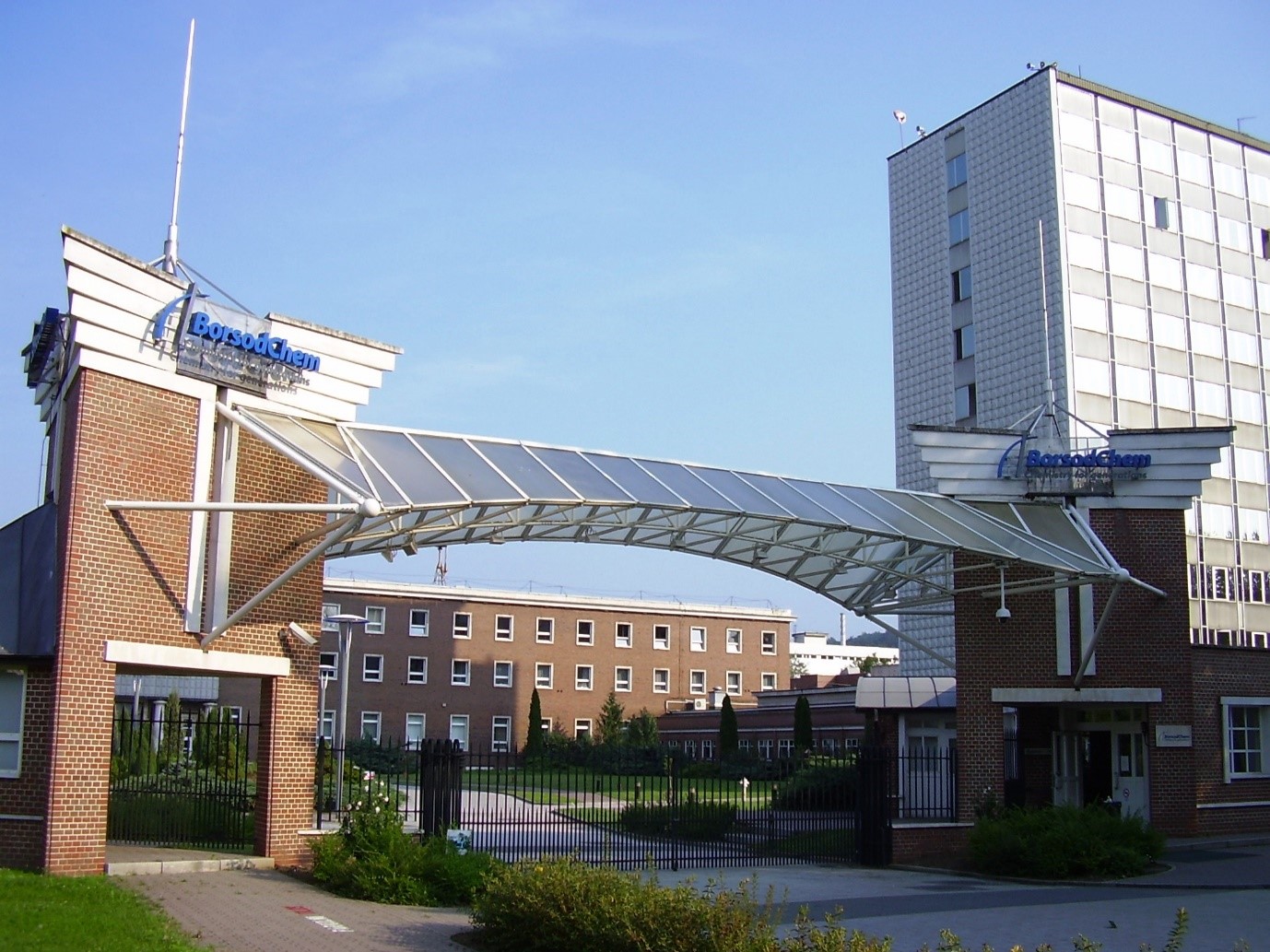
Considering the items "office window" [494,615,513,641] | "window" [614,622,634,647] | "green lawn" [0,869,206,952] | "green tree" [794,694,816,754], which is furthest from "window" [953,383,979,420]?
"green lawn" [0,869,206,952]

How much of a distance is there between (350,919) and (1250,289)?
2057 inches

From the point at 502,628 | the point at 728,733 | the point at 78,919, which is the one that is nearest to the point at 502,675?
the point at 502,628

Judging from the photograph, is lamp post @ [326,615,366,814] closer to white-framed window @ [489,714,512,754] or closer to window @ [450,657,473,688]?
window @ [450,657,473,688]

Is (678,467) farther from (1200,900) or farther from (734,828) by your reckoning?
(1200,900)

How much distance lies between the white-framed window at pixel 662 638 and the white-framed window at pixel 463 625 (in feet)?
35.6

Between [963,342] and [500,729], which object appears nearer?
[963,342]

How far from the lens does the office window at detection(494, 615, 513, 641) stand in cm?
6731

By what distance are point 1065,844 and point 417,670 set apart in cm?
4657

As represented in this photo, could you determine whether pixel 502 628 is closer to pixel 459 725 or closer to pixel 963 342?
pixel 459 725

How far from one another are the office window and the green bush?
45814 millimetres

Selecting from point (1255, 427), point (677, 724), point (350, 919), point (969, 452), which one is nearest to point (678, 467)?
point (969, 452)

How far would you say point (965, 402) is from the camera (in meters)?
52.0

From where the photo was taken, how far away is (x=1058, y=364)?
4847 cm

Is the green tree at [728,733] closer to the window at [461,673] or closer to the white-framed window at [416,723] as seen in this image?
the window at [461,673]
